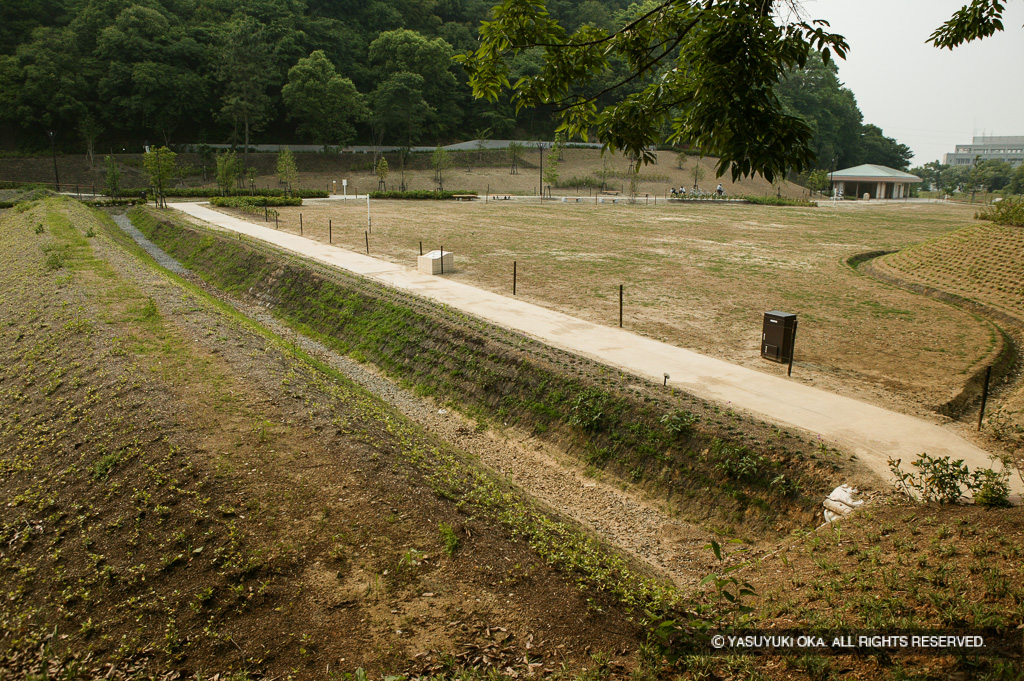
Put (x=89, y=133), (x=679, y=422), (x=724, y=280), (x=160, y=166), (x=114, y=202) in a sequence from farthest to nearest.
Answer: (x=89, y=133)
(x=160, y=166)
(x=114, y=202)
(x=724, y=280)
(x=679, y=422)

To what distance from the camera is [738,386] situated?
11711 mm

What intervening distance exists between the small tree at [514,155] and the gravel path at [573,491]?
77.7 meters

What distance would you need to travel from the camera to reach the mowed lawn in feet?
45.1

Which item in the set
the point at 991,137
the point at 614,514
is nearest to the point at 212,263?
the point at 614,514

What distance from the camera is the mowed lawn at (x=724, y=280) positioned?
542 inches

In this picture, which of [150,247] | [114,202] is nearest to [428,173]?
[114,202]

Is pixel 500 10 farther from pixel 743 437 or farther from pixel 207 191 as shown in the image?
pixel 207 191

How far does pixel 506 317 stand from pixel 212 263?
50.8ft

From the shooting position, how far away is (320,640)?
18.3 ft

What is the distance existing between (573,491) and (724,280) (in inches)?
593

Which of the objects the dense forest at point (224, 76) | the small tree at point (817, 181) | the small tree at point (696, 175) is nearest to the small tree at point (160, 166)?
the dense forest at point (224, 76)

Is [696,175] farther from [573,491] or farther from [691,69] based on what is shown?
[691,69]

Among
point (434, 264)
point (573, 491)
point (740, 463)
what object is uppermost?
point (434, 264)

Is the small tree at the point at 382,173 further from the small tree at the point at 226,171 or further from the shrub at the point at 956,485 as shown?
the shrub at the point at 956,485
